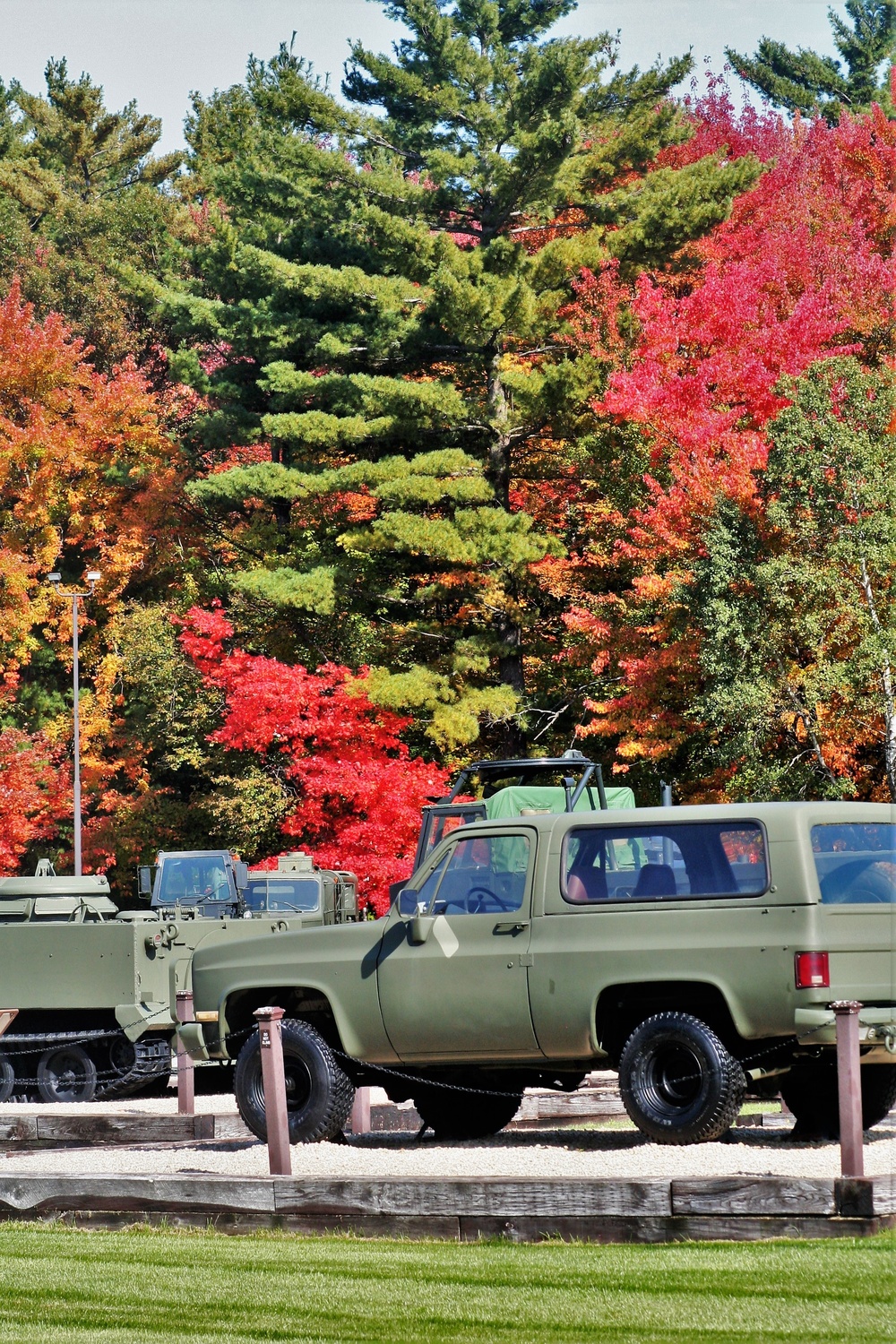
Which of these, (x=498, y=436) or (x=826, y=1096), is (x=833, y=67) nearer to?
(x=498, y=436)

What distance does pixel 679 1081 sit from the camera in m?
10.1

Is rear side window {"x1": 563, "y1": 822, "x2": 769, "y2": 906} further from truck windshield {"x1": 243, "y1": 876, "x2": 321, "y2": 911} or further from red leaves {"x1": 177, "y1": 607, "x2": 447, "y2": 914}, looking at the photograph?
red leaves {"x1": 177, "y1": 607, "x2": 447, "y2": 914}

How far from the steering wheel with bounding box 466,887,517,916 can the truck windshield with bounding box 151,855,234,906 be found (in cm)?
1022

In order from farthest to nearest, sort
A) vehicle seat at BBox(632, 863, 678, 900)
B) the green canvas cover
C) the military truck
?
the green canvas cover
the military truck
vehicle seat at BBox(632, 863, 678, 900)

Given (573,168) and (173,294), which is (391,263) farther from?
(173,294)

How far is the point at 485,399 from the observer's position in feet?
116

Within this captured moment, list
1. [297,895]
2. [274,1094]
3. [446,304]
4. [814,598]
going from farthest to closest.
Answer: [446,304] → [814,598] → [297,895] → [274,1094]

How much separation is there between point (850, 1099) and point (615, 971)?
7.38 feet

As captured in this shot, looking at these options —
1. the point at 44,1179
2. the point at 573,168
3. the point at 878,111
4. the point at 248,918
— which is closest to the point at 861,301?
the point at 573,168

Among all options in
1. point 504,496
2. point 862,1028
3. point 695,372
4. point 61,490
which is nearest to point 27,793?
point 61,490

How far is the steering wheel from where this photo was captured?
10.9m

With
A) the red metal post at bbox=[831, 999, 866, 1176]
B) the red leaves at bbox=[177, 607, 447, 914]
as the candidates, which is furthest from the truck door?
the red leaves at bbox=[177, 607, 447, 914]

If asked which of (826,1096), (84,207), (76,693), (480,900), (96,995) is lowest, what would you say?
(826,1096)

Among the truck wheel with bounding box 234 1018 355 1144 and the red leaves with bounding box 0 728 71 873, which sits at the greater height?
the red leaves with bounding box 0 728 71 873
